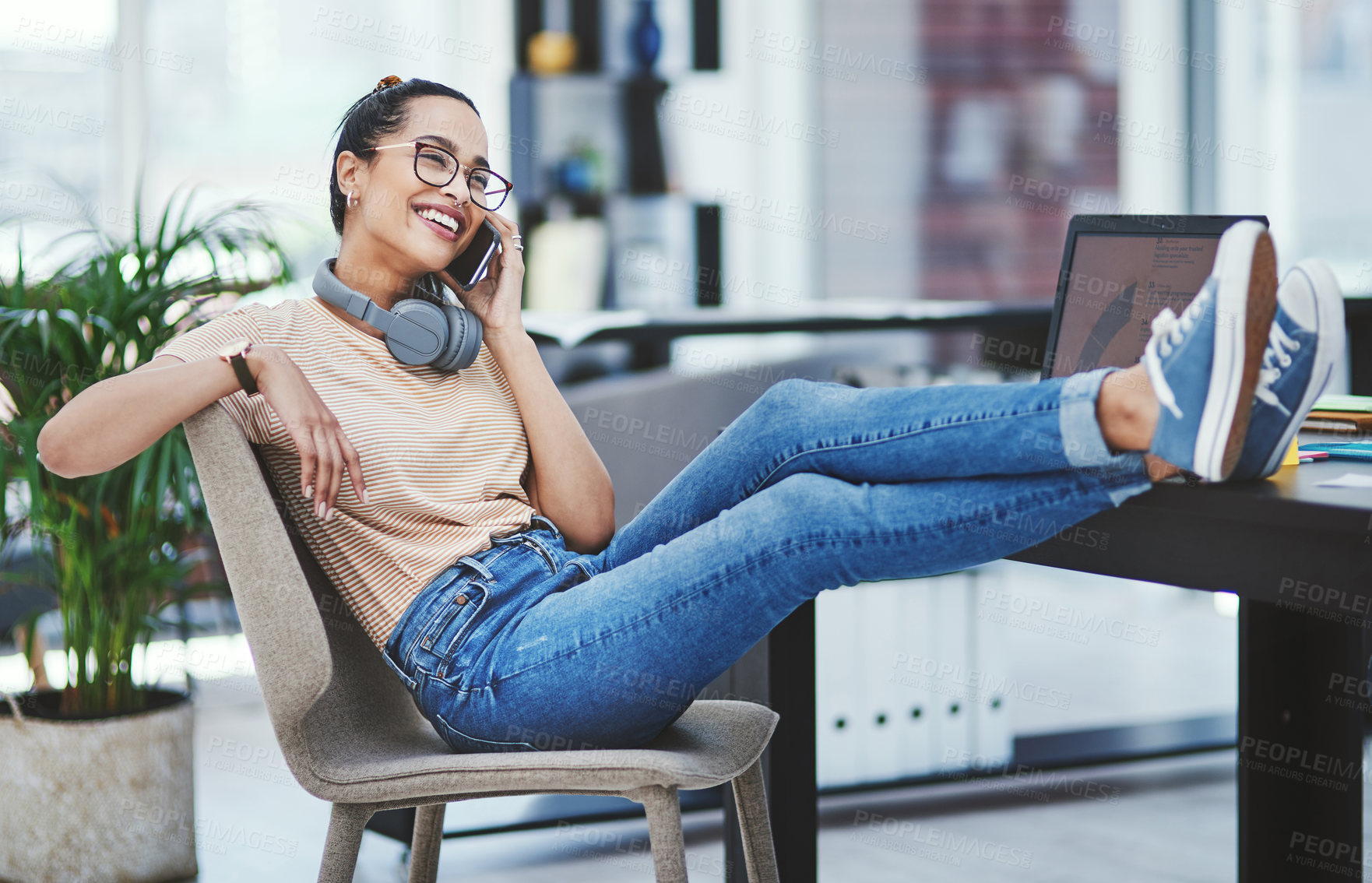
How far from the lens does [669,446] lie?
2.42 metres

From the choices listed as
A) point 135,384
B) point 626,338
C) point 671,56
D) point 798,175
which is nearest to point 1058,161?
point 798,175

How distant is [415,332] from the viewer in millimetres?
1508

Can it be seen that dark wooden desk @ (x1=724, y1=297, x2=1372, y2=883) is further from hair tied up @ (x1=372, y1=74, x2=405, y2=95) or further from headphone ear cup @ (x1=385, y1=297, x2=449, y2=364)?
hair tied up @ (x1=372, y1=74, x2=405, y2=95)

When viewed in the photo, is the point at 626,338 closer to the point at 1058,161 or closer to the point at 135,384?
the point at 135,384

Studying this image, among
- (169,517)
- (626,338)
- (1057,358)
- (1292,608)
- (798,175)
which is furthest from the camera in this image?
(798,175)

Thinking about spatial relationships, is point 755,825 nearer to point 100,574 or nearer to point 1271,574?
point 1271,574

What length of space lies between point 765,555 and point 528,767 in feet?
0.94

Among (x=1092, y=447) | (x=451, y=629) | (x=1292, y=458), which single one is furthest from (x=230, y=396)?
(x=1292, y=458)

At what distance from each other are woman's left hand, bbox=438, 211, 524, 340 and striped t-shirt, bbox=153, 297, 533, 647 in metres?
0.10

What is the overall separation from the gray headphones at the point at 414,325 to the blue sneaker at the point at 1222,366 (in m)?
0.78

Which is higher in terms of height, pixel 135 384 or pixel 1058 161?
pixel 1058 161

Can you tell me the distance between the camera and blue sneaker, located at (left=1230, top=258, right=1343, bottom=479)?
3.56 ft

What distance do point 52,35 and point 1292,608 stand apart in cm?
411

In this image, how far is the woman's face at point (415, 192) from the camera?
1.57m
